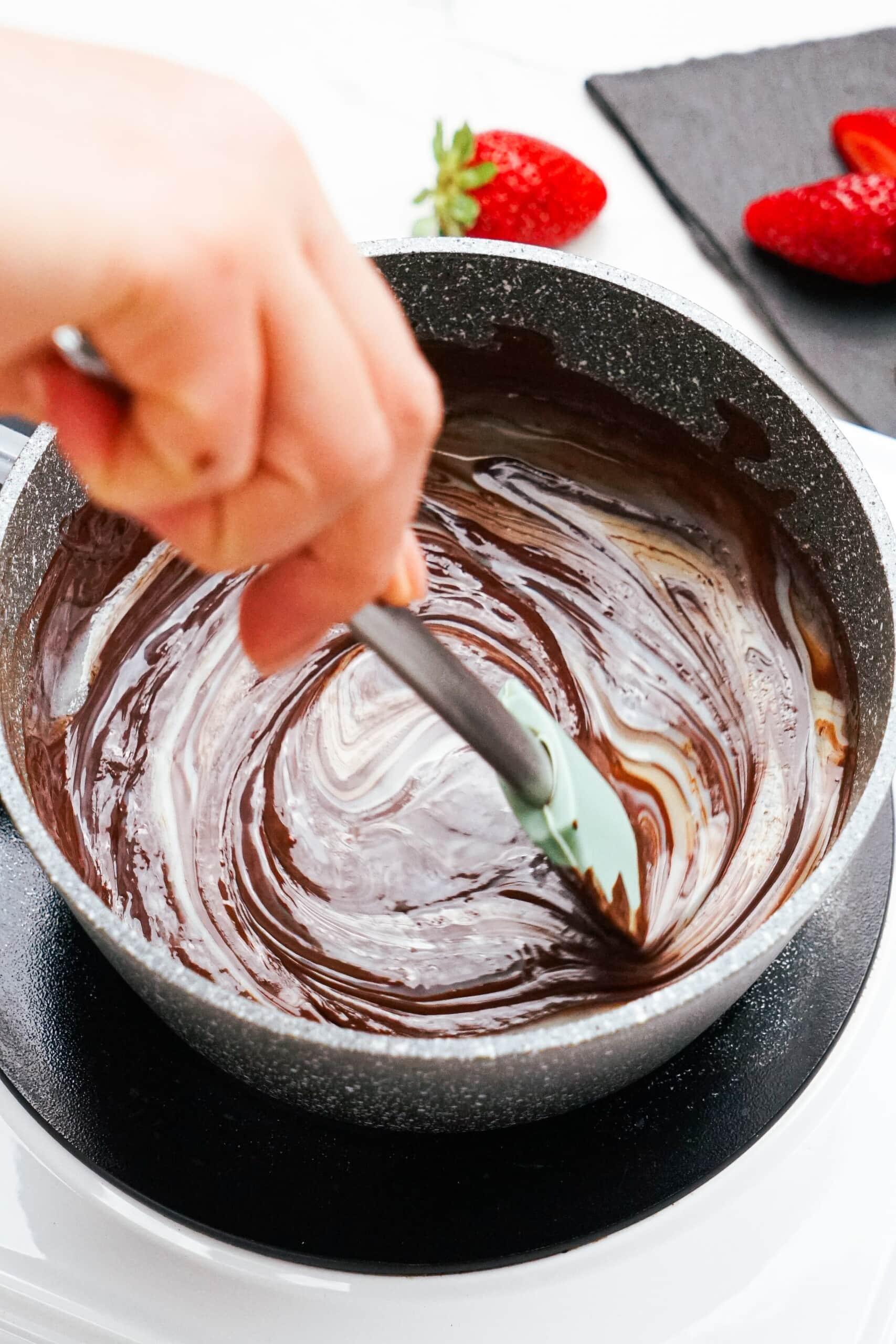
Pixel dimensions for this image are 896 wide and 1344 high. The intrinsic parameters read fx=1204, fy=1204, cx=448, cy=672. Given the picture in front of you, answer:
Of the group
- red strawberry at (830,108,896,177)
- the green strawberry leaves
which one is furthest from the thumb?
red strawberry at (830,108,896,177)

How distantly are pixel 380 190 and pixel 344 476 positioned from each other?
1085mm

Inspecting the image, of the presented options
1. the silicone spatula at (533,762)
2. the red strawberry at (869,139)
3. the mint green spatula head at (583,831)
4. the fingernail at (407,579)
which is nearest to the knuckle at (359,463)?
the fingernail at (407,579)

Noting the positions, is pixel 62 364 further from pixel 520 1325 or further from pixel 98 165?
pixel 520 1325

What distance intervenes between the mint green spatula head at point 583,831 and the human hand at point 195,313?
1.45 feet

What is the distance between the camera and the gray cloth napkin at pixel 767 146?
1325 mm

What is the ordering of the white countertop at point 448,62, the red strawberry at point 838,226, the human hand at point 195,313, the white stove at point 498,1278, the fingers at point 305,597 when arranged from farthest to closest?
the white countertop at point 448,62 → the red strawberry at point 838,226 → the white stove at point 498,1278 → the fingers at point 305,597 → the human hand at point 195,313

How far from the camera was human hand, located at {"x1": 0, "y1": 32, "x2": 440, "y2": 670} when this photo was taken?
0.38 meters

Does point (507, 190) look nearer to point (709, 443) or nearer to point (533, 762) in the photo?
point (709, 443)

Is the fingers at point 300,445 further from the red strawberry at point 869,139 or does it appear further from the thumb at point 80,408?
the red strawberry at point 869,139

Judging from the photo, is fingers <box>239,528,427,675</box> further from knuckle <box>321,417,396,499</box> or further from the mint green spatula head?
the mint green spatula head

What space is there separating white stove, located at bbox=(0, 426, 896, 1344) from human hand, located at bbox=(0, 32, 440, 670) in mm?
494

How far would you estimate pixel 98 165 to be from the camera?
15.3 inches

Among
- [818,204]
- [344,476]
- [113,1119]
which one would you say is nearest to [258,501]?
[344,476]

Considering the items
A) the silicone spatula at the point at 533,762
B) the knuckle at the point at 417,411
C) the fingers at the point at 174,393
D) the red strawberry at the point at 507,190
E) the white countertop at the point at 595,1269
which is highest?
the fingers at the point at 174,393
